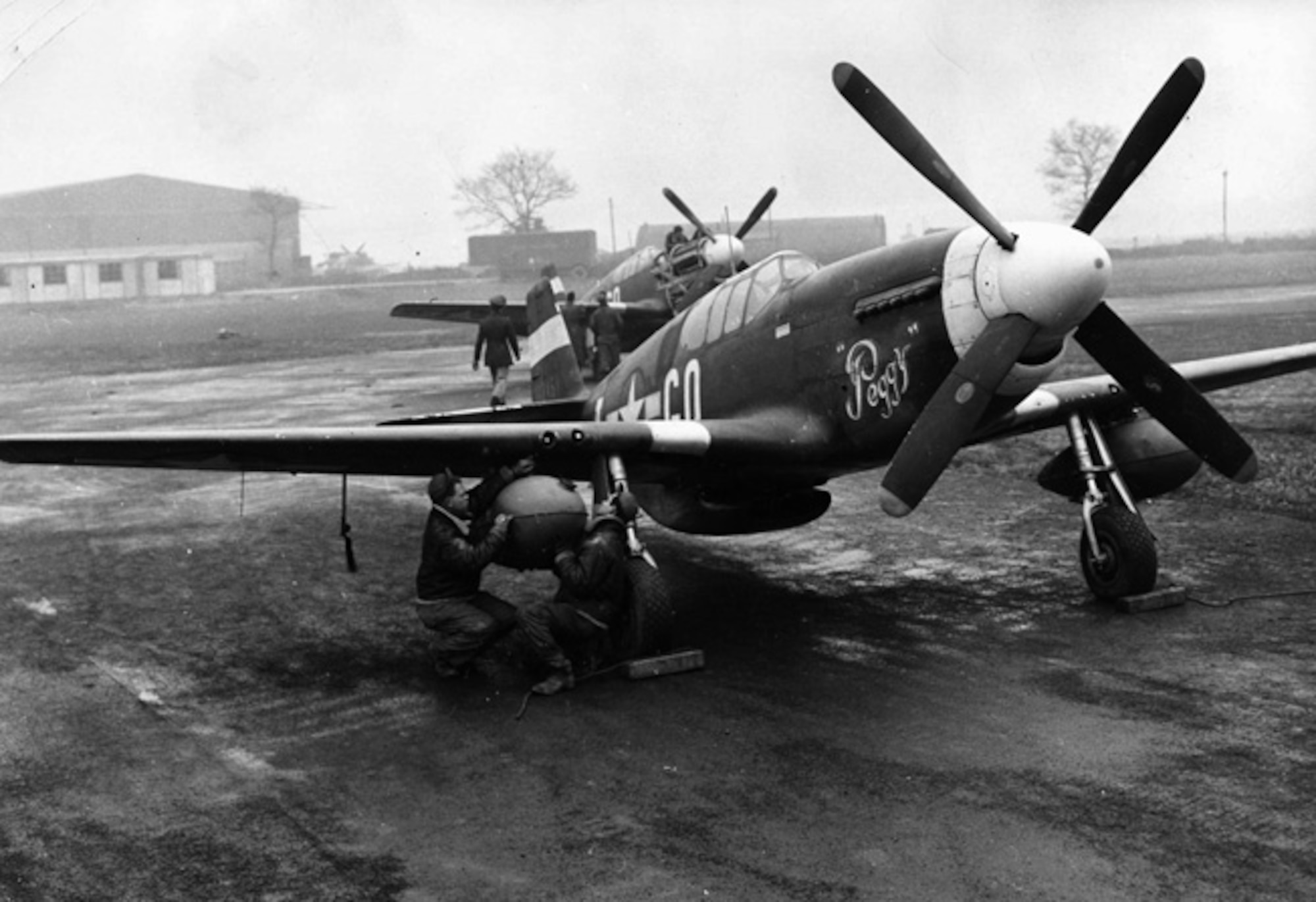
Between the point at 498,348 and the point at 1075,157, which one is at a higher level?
the point at 1075,157

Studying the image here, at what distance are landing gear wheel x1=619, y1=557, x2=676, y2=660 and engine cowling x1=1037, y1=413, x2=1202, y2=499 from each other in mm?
3429

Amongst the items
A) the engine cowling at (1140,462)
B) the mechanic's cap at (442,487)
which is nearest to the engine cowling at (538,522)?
the mechanic's cap at (442,487)

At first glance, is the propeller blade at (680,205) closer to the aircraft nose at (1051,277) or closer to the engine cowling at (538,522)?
the engine cowling at (538,522)

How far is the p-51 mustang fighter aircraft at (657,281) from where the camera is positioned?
85.2 feet

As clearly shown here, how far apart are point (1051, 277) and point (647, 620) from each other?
3043 mm

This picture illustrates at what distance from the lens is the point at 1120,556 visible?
8.65 meters

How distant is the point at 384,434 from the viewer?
8062 mm

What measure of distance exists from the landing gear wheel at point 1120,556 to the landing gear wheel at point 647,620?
303cm

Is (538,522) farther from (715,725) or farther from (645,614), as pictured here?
(715,725)

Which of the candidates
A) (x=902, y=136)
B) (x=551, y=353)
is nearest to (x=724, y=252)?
(x=551, y=353)

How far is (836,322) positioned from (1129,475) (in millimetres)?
2877

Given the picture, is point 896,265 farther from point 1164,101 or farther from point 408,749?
point 408,749

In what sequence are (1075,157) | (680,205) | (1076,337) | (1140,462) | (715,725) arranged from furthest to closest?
(1075,157)
(680,205)
(1140,462)
(1076,337)
(715,725)

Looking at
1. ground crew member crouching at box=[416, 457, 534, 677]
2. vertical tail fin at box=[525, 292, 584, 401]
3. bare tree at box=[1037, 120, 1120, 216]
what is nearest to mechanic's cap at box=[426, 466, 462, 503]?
ground crew member crouching at box=[416, 457, 534, 677]
